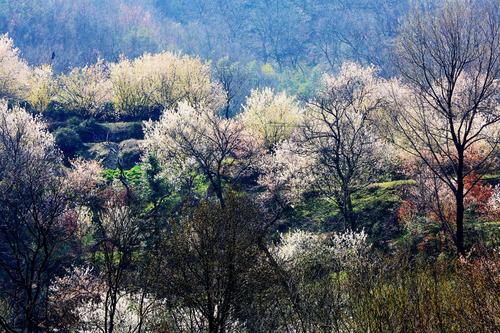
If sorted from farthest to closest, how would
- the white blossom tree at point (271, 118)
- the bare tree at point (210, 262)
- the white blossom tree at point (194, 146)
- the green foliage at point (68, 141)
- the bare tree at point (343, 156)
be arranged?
the green foliage at point (68, 141), the white blossom tree at point (271, 118), the white blossom tree at point (194, 146), the bare tree at point (343, 156), the bare tree at point (210, 262)

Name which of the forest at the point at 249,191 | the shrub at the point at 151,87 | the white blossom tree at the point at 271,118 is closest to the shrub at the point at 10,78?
the forest at the point at 249,191

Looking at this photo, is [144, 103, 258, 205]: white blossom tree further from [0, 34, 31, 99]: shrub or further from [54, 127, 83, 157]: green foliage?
[0, 34, 31, 99]: shrub

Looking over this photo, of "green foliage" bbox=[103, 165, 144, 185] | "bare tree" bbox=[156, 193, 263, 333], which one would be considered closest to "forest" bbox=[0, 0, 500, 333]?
"bare tree" bbox=[156, 193, 263, 333]

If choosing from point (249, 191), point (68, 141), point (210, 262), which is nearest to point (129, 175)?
point (68, 141)

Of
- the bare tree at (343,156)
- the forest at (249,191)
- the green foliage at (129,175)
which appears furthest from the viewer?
the green foliage at (129,175)

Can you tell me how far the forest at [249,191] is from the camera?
1489 centimetres

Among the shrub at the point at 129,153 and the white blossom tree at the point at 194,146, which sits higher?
the shrub at the point at 129,153

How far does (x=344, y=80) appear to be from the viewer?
4534 centimetres

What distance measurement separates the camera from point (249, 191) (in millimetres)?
43469

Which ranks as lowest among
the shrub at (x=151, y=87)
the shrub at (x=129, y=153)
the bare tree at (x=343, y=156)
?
the bare tree at (x=343, y=156)

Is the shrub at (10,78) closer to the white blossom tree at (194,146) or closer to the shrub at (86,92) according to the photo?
the shrub at (86,92)

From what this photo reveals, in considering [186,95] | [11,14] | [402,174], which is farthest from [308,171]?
[11,14]

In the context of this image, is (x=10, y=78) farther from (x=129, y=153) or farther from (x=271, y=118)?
(x=271, y=118)

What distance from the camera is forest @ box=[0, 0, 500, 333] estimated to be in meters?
14.9
